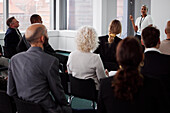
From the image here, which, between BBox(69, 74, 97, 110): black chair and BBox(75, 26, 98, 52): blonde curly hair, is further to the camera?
BBox(75, 26, 98, 52): blonde curly hair

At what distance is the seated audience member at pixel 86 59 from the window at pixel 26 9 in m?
7.66

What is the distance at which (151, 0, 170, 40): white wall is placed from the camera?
832cm

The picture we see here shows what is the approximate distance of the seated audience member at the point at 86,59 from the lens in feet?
11.2

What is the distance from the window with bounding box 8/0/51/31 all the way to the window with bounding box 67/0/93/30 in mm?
956

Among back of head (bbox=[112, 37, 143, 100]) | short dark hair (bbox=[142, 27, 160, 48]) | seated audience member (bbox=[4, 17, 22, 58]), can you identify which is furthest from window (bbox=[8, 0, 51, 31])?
back of head (bbox=[112, 37, 143, 100])

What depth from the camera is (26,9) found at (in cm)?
1116

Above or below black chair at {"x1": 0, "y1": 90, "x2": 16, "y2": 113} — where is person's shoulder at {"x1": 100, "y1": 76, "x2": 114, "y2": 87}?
above

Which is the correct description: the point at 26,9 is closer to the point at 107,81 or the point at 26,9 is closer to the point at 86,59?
the point at 86,59

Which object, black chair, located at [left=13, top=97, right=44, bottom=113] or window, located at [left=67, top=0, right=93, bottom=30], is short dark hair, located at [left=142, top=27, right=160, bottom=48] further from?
window, located at [left=67, top=0, right=93, bottom=30]

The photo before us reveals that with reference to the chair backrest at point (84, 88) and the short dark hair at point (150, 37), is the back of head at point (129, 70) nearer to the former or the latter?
the short dark hair at point (150, 37)

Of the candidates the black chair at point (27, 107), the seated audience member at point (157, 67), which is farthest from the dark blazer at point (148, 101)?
the seated audience member at point (157, 67)

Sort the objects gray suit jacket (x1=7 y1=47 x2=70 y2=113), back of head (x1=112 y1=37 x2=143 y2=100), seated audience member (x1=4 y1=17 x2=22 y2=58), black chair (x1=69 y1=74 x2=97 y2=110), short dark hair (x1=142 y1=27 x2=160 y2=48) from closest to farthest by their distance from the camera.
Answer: back of head (x1=112 y1=37 x2=143 y2=100) → gray suit jacket (x1=7 y1=47 x2=70 y2=113) → short dark hair (x1=142 y1=27 x2=160 y2=48) → black chair (x1=69 y1=74 x2=97 y2=110) → seated audience member (x1=4 y1=17 x2=22 y2=58)

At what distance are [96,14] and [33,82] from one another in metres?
7.93

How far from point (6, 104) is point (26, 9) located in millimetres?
8900
